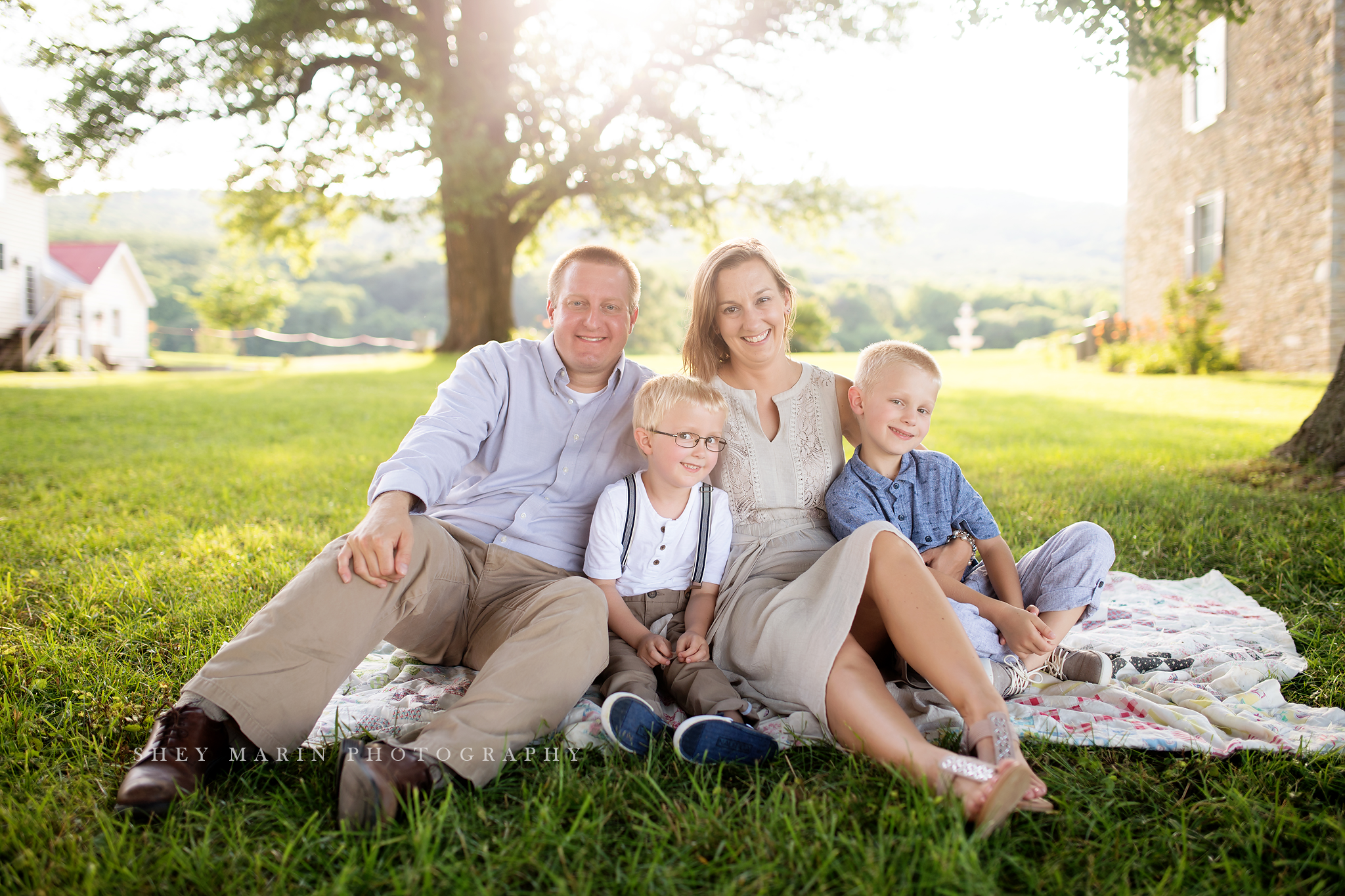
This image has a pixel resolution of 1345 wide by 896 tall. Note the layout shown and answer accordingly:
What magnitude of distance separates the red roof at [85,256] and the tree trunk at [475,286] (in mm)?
21457

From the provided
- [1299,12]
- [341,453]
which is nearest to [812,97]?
[1299,12]

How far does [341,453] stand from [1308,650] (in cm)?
594

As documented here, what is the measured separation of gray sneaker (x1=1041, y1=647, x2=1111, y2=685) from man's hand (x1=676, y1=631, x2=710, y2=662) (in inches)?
38.2

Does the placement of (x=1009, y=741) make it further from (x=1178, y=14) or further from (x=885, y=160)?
(x=885, y=160)

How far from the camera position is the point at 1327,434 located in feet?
14.3

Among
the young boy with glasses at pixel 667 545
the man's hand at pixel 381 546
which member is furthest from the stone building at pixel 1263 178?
the man's hand at pixel 381 546

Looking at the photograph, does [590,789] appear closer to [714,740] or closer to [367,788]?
[714,740]

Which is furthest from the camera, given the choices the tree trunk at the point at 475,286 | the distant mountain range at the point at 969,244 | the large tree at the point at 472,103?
the distant mountain range at the point at 969,244

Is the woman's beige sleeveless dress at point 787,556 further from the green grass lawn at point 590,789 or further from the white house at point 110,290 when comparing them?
the white house at point 110,290

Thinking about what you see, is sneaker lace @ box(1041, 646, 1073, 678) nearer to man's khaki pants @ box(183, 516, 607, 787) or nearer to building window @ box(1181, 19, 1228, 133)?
man's khaki pants @ box(183, 516, 607, 787)

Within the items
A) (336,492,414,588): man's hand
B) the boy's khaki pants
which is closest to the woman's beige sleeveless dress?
the boy's khaki pants

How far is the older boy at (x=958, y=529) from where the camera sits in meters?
2.22

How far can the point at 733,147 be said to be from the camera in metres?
14.8

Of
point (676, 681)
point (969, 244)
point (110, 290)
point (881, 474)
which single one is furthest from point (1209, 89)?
point (969, 244)
